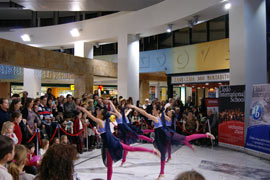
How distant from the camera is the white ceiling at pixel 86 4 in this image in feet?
38.6

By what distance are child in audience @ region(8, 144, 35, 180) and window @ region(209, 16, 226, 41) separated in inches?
557

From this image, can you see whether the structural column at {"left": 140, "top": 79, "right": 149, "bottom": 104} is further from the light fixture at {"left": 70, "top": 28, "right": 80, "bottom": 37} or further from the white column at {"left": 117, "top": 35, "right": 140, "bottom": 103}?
the light fixture at {"left": 70, "top": 28, "right": 80, "bottom": 37}

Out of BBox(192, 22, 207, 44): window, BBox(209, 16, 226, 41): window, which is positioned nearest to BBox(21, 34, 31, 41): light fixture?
BBox(192, 22, 207, 44): window

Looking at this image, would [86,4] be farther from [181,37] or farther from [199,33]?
[199,33]

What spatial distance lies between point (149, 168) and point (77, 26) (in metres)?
11.1

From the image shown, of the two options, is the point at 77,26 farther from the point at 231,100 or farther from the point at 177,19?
the point at 231,100

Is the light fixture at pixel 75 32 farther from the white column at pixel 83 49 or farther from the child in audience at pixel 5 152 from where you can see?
the child in audience at pixel 5 152

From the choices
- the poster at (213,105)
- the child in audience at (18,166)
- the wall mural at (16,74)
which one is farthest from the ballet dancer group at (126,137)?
the wall mural at (16,74)

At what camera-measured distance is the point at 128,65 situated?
43.4ft

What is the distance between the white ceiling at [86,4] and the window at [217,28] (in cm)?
444

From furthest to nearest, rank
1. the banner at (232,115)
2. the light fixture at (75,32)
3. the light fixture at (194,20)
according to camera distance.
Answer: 1. the light fixture at (75,32)
2. the light fixture at (194,20)
3. the banner at (232,115)

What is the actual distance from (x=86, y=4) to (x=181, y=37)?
7.12 m

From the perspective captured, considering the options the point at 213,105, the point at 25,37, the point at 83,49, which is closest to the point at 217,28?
the point at 213,105

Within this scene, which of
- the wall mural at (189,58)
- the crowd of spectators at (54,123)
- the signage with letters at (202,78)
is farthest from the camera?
Result: the wall mural at (189,58)
